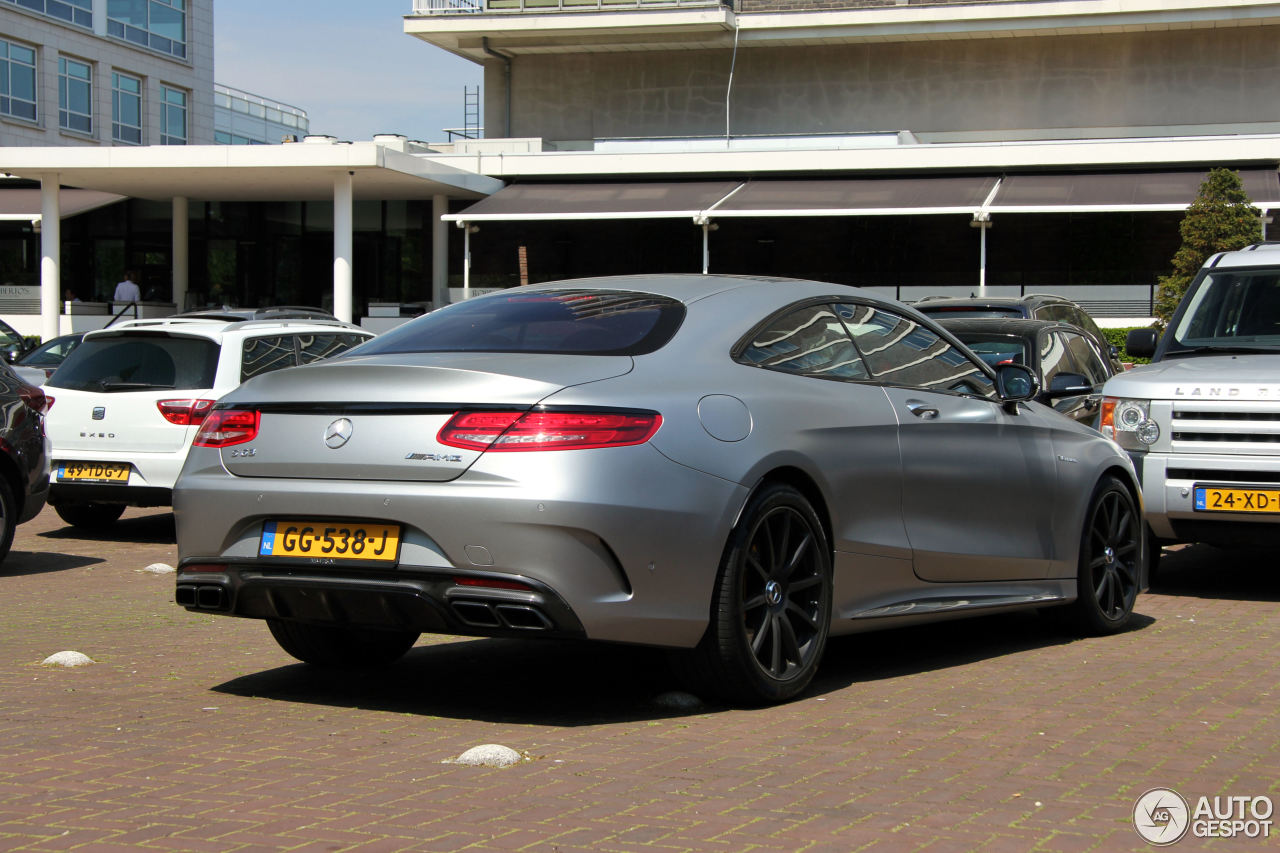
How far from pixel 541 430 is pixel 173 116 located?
62.6 m

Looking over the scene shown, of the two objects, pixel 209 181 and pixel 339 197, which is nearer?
pixel 339 197

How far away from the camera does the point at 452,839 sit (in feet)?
12.8

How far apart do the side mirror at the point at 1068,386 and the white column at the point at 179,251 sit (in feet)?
108

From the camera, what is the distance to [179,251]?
38.3 meters

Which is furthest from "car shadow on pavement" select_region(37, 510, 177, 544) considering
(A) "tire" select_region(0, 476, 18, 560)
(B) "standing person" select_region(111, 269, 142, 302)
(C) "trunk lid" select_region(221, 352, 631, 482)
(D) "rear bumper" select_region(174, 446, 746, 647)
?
(B) "standing person" select_region(111, 269, 142, 302)

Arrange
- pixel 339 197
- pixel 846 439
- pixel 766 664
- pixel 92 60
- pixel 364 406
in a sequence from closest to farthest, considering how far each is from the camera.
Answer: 1. pixel 364 406
2. pixel 766 664
3. pixel 846 439
4. pixel 339 197
5. pixel 92 60

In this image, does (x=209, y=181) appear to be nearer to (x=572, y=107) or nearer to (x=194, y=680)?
(x=572, y=107)

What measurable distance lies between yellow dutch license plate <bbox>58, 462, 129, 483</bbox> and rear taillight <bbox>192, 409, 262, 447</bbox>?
6.04 metres

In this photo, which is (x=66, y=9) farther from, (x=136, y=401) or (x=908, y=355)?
(x=908, y=355)

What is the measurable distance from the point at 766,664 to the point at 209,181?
31.2 meters

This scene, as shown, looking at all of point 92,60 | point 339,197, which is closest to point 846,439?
point 339,197

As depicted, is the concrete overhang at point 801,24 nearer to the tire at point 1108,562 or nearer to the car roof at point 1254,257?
the car roof at point 1254,257

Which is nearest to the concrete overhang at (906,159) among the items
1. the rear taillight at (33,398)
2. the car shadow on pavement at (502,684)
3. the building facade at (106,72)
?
the rear taillight at (33,398)

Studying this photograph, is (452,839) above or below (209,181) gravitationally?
below
